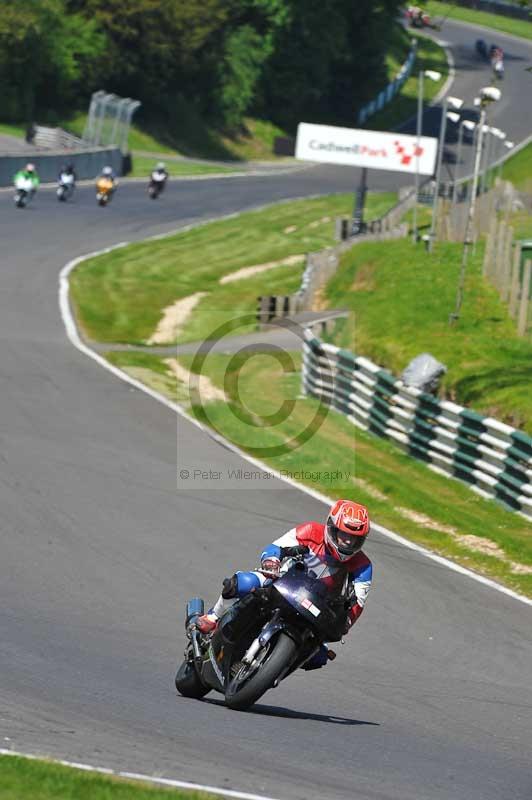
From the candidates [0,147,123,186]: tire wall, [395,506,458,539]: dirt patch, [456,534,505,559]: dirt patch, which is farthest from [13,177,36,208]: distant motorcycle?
[456,534,505,559]: dirt patch

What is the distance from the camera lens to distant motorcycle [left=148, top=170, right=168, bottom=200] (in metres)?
55.0

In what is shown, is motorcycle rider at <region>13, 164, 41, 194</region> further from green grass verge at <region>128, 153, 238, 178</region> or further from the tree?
the tree

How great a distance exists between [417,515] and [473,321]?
10.0m

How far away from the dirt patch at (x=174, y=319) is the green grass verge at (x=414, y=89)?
56.6 metres

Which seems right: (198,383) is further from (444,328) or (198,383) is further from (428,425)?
(428,425)

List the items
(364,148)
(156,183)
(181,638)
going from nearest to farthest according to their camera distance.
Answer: (181,638) → (364,148) → (156,183)

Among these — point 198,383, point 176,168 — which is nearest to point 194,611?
point 198,383

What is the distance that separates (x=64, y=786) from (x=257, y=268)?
125 ft

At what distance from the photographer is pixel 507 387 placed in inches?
894

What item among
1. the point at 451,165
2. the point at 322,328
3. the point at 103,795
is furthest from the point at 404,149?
the point at 103,795

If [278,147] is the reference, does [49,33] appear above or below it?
above

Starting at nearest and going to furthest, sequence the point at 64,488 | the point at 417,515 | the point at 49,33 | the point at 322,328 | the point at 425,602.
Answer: the point at 425,602 → the point at 64,488 → the point at 417,515 → the point at 322,328 → the point at 49,33

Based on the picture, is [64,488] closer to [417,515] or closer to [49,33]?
[417,515]

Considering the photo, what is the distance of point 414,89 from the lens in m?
102
